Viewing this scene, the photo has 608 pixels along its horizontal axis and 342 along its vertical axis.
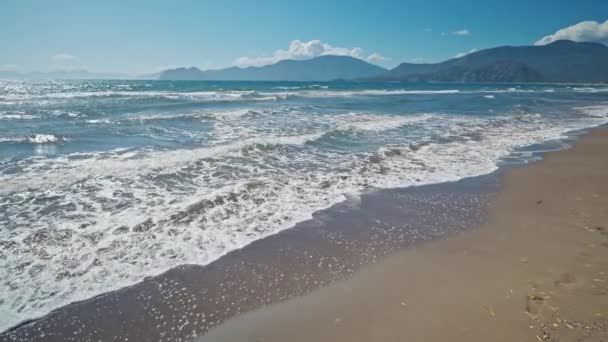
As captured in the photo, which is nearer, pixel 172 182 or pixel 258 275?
pixel 258 275

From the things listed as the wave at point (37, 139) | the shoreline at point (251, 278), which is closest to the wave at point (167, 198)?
the shoreline at point (251, 278)

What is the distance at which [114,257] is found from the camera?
4.63 meters

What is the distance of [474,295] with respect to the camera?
3.78m

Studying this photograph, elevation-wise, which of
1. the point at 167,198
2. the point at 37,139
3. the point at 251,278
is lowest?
the point at 251,278

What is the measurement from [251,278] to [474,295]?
2693 mm

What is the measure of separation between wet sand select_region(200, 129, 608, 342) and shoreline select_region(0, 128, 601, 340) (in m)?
0.20

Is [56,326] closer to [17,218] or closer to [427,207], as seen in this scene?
[17,218]

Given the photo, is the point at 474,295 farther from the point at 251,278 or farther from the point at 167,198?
the point at 167,198

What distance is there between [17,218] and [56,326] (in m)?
3.63

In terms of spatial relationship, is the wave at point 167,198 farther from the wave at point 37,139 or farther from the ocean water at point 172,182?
the wave at point 37,139

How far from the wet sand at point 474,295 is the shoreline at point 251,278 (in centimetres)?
20

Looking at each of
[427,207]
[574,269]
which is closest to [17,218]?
[427,207]

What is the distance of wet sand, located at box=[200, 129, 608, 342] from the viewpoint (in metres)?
3.21

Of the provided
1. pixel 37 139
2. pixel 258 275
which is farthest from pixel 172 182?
pixel 37 139
